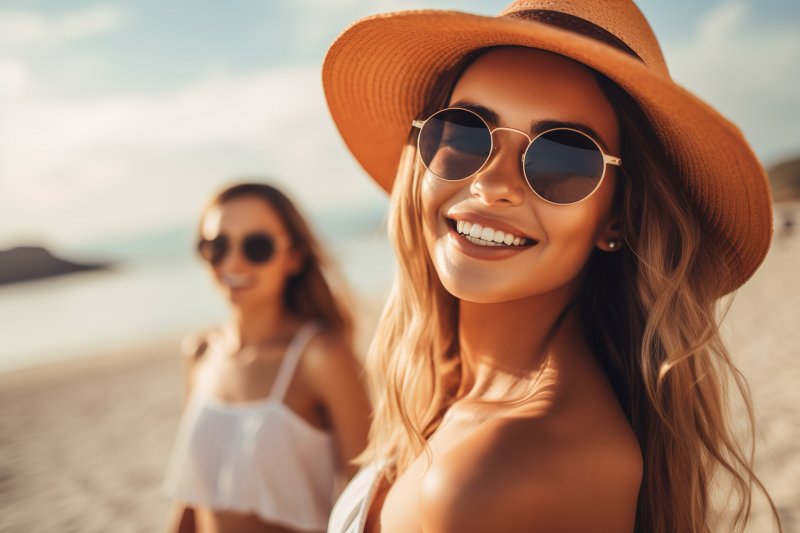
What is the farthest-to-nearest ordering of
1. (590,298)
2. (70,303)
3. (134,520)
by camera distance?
(70,303)
(134,520)
(590,298)

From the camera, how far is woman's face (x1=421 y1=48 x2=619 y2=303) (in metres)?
1.44

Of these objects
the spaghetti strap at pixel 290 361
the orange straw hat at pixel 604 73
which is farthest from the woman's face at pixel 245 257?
the orange straw hat at pixel 604 73

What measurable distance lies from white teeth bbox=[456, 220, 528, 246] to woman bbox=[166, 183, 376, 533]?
1564 mm

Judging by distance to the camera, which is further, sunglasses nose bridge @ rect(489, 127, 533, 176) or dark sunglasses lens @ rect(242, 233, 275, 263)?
dark sunglasses lens @ rect(242, 233, 275, 263)

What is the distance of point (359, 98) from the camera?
2119mm

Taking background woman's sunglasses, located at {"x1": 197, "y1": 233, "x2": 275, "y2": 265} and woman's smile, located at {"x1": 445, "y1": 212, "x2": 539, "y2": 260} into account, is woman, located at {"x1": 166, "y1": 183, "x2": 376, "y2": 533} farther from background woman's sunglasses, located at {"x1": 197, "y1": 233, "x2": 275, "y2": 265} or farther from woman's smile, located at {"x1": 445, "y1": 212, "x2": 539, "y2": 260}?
woman's smile, located at {"x1": 445, "y1": 212, "x2": 539, "y2": 260}

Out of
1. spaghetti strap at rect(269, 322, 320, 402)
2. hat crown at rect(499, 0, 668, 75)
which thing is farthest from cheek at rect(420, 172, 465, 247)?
spaghetti strap at rect(269, 322, 320, 402)

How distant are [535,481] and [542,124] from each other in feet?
2.72

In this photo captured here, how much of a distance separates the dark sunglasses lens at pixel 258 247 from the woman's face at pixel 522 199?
1.91 metres

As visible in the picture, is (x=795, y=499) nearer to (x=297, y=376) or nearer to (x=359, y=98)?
(x=297, y=376)

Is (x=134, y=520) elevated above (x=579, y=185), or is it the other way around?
(x=579, y=185)

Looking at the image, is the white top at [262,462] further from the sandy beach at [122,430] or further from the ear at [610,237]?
the sandy beach at [122,430]

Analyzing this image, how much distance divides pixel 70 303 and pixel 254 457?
28663 millimetres

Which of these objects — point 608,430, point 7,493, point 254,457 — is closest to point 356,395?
point 254,457
